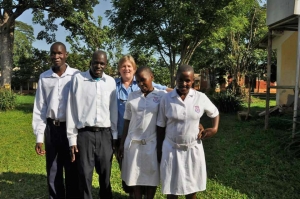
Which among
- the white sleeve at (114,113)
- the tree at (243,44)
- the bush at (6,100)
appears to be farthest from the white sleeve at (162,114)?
the tree at (243,44)

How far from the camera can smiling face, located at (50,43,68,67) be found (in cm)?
292

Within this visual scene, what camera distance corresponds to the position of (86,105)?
2764mm

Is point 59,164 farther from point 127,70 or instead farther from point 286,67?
point 286,67

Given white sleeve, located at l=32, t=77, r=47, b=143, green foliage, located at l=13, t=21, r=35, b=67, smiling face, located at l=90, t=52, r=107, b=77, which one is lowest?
white sleeve, located at l=32, t=77, r=47, b=143

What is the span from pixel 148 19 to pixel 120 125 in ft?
30.1

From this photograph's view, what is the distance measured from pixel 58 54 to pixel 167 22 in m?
8.89

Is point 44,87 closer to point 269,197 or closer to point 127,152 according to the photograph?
point 127,152

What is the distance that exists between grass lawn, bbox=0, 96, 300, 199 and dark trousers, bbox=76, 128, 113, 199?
3.28ft

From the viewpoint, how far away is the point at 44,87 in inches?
118

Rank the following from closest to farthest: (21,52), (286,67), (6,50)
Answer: (286,67), (6,50), (21,52)

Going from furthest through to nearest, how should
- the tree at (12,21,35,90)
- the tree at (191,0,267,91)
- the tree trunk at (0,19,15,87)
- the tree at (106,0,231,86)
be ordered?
1. the tree at (12,21,35,90)
2. the tree at (191,0,267,91)
3. the tree trunk at (0,19,15,87)
4. the tree at (106,0,231,86)

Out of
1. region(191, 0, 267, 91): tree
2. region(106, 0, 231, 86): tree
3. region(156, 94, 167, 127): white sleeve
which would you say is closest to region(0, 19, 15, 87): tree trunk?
region(106, 0, 231, 86): tree

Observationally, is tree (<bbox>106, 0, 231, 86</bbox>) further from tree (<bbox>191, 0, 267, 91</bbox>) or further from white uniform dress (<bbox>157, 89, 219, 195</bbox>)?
white uniform dress (<bbox>157, 89, 219, 195</bbox>)

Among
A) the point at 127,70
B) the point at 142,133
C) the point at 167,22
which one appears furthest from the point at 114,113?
the point at 167,22
